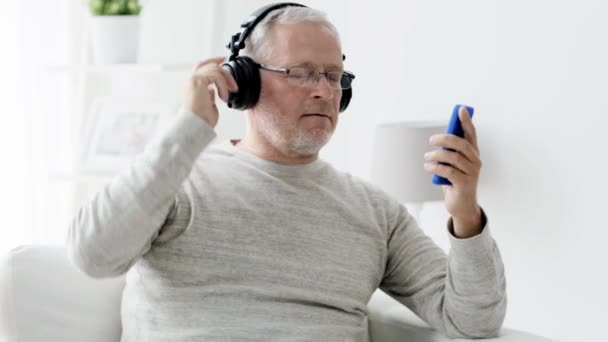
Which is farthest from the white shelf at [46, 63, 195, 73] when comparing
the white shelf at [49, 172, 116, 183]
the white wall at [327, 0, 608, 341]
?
the white wall at [327, 0, 608, 341]

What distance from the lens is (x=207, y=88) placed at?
4.89ft

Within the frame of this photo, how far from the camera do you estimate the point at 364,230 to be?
1743 mm

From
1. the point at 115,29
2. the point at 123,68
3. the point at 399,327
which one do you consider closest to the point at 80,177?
the point at 123,68

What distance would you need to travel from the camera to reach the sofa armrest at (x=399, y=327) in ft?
5.33

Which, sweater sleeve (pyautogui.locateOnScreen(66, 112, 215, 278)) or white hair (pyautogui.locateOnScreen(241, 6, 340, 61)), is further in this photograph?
white hair (pyautogui.locateOnScreen(241, 6, 340, 61))

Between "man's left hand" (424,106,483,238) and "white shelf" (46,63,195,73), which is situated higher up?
"man's left hand" (424,106,483,238)

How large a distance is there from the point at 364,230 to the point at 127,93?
7.08 feet

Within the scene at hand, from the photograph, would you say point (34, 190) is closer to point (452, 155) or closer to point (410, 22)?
point (410, 22)

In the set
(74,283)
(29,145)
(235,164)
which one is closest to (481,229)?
(235,164)

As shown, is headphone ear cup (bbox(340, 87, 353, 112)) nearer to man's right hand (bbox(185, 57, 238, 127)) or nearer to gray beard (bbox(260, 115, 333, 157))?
gray beard (bbox(260, 115, 333, 157))

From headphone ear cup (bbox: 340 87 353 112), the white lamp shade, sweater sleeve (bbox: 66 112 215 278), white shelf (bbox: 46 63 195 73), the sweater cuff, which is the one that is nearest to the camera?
sweater sleeve (bbox: 66 112 215 278)

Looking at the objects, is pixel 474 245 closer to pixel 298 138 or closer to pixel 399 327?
pixel 399 327

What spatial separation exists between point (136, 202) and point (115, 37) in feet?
6.52

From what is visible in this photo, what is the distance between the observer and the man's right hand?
1461 mm
